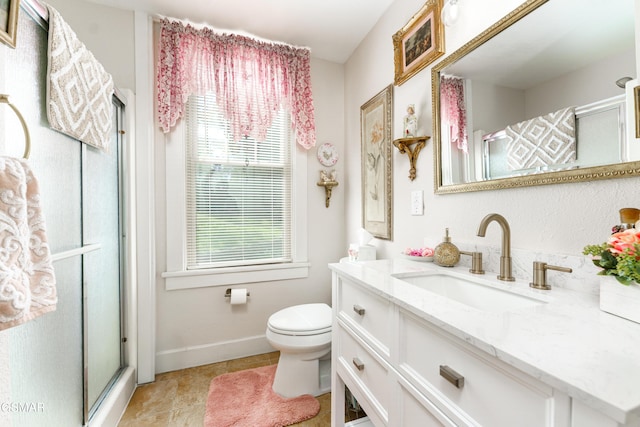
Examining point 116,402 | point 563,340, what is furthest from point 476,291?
point 116,402

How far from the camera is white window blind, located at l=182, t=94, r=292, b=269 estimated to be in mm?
→ 2062

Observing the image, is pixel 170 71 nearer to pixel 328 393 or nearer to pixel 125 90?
pixel 125 90

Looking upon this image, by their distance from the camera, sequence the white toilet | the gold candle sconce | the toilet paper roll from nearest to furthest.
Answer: the white toilet < the toilet paper roll < the gold candle sconce

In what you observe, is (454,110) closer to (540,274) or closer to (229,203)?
(540,274)

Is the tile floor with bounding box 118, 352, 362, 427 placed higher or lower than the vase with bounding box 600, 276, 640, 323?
lower

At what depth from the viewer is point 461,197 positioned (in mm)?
1282

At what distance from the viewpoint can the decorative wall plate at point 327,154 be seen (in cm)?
238

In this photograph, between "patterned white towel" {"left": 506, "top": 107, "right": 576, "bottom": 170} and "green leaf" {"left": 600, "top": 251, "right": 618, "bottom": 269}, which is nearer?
"green leaf" {"left": 600, "top": 251, "right": 618, "bottom": 269}

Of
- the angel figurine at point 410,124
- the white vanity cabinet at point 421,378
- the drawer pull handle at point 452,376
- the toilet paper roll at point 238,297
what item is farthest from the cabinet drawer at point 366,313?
the toilet paper roll at point 238,297

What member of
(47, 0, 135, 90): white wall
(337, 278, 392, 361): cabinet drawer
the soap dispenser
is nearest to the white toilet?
(337, 278, 392, 361): cabinet drawer

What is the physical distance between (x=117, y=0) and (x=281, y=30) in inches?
42.8

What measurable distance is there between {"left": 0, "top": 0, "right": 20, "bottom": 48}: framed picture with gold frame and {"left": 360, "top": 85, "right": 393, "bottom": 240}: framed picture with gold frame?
1.71 metres

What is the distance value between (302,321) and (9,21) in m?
1.74

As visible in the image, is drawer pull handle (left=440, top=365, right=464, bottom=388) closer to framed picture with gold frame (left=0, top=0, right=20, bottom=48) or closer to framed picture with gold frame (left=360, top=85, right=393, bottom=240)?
framed picture with gold frame (left=360, top=85, right=393, bottom=240)
